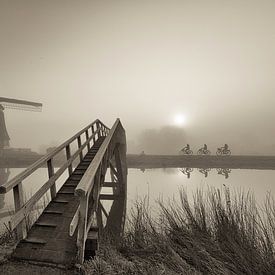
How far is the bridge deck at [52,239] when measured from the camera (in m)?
3.46

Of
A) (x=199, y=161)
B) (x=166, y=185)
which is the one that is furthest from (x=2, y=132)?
(x=166, y=185)

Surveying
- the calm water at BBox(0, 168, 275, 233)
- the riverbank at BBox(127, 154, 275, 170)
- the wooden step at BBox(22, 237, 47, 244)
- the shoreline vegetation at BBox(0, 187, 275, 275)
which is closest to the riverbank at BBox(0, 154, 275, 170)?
the riverbank at BBox(127, 154, 275, 170)

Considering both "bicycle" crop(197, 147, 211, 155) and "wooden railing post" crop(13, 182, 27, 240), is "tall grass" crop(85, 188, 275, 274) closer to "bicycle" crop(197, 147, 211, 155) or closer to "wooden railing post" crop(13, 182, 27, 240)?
"wooden railing post" crop(13, 182, 27, 240)

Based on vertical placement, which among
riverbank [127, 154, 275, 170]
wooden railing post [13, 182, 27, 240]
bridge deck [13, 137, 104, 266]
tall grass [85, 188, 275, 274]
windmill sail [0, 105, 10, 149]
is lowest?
riverbank [127, 154, 275, 170]

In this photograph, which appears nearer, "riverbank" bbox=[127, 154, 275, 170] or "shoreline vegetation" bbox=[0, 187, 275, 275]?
"shoreline vegetation" bbox=[0, 187, 275, 275]

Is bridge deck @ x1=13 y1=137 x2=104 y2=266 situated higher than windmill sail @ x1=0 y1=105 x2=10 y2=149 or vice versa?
windmill sail @ x1=0 y1=105 x2=10 y2=149

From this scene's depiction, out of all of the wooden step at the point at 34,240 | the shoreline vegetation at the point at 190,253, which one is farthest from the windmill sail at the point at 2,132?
the wooden step at the point at 34,240

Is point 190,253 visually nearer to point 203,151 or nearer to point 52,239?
point 52,239

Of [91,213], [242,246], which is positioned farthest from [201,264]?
[91,213]

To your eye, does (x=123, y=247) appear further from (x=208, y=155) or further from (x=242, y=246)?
(x=208, y=155)

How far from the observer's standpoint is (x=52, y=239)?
12.7ft

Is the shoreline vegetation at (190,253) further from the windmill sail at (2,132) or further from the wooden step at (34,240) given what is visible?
the windmill sail at (2,132)

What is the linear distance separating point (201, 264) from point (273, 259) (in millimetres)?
1212

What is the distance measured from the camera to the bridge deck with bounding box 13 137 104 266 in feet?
11.4
